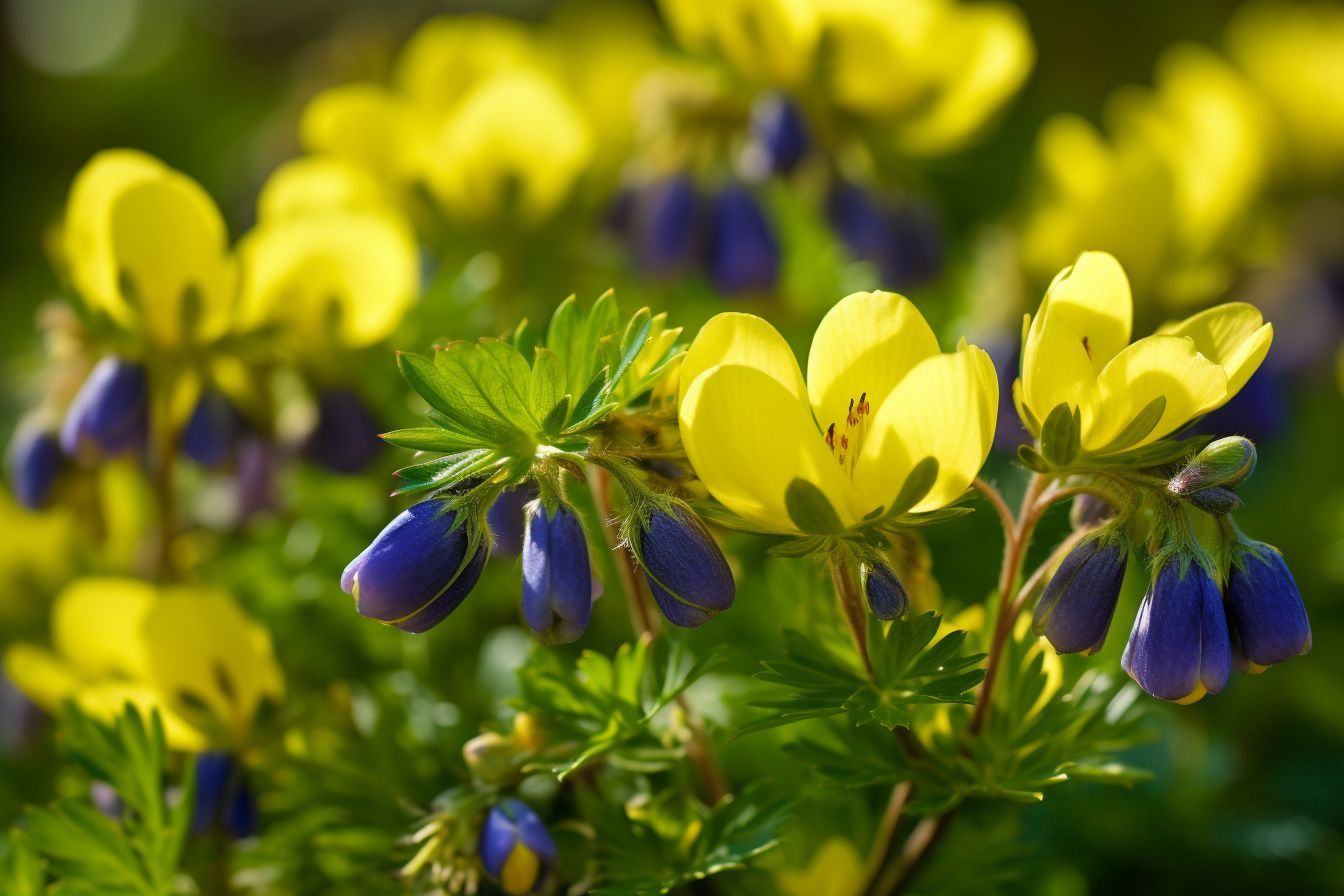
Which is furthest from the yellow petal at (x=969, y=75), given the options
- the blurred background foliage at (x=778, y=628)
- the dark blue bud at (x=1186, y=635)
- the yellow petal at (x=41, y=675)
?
the yellow petal at (x=41, y=675)

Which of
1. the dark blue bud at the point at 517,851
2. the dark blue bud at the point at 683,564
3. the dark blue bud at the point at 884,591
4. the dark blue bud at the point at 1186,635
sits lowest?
the dark blue bud at the point at 517,851

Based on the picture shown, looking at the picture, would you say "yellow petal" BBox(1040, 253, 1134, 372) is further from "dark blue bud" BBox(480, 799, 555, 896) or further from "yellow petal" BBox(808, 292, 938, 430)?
"dark blue bud" BBox(480, 799, 555, 896)

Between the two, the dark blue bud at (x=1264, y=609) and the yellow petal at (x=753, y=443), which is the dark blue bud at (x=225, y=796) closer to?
the yellow petal at (x=753, y=443)

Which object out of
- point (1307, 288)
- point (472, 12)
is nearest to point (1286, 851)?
point (1307, 288)

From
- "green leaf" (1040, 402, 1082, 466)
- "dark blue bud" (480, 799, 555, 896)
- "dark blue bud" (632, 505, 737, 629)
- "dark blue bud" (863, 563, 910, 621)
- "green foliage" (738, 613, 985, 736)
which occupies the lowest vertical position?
"dark blue bud" (480, 799, 555, 896)

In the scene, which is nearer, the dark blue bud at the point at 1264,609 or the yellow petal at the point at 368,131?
the dark blue bud at the point at 1264,609

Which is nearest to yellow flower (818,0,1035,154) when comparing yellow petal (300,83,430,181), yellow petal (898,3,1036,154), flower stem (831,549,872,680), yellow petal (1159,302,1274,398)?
yellow petal (898,3,1036,154)

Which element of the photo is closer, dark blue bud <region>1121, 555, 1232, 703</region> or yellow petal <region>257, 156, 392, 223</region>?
dark blue bud <region>1121, 555, 1232, 703</region>
